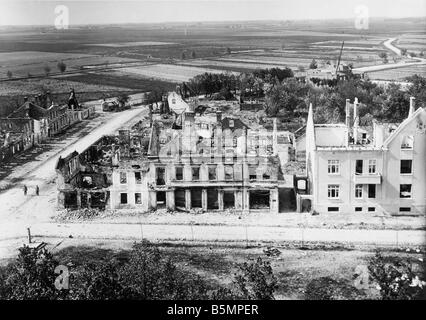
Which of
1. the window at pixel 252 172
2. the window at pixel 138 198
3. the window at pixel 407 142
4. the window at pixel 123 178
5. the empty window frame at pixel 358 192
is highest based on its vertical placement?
the window at pixel 407 142

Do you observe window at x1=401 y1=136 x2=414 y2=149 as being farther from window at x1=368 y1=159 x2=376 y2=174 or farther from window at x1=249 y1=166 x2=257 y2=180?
window at x1=249 y1=166 x2=257 y2=180

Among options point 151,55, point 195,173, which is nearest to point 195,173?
point 195,173

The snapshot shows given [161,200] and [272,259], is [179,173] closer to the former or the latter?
[161,200]

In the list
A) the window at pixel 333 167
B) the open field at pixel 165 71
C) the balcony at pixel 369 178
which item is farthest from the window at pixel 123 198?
the open field at pixel 165 71

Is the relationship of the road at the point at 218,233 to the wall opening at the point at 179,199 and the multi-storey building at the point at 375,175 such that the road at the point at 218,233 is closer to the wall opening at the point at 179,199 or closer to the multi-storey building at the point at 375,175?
the wall opening at the point at 179,199

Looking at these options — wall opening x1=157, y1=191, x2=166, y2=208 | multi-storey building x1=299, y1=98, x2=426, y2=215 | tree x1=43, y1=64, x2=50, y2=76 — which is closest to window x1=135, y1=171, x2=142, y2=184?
wall opening x1=157, y1=191, x2=166, y2=208
